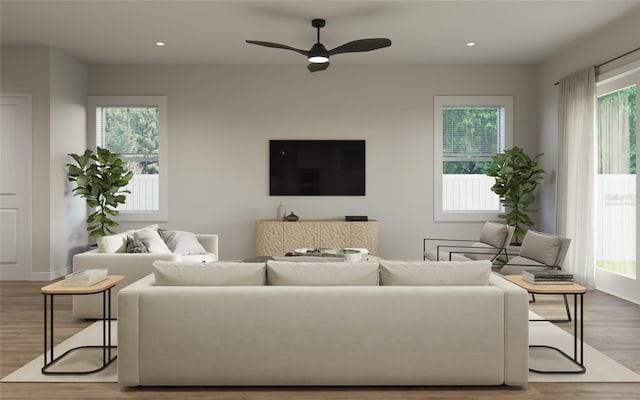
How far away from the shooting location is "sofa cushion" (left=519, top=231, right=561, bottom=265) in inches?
192

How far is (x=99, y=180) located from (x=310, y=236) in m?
2.95

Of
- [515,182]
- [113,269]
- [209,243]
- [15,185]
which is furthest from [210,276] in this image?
[515,182]

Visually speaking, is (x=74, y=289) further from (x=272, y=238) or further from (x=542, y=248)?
(x=542, y=248)

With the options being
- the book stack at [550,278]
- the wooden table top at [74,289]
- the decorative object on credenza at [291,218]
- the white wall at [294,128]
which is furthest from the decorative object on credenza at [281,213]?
the book stack at [550,278]

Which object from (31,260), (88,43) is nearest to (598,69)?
(88,43)

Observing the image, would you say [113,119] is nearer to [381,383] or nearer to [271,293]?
[271,293]

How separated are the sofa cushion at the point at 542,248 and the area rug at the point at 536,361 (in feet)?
3.46

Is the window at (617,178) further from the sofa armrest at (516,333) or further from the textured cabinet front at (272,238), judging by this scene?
the textured cabinet front at (272,238)

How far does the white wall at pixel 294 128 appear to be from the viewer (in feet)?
24.6

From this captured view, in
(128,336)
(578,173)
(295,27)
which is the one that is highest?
(295,27)

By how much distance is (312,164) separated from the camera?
755cm

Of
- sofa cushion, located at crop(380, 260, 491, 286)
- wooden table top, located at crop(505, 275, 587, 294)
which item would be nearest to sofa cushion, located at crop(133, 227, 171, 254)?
sofa cushion, located at crop(380, 260, 491, 286)

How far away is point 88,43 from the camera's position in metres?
6.33

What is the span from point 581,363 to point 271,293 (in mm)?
2075
